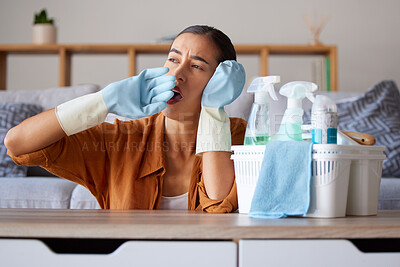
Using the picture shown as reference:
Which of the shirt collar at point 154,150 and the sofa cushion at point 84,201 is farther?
the sofa cushion at point 84,201

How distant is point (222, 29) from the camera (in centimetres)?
326

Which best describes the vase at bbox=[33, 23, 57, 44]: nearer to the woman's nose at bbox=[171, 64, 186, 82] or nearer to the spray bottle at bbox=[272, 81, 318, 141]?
the woman's nose at bbox=[171, 64, 186, 82]

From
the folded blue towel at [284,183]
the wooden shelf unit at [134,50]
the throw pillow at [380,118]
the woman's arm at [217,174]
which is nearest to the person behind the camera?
the folded blue towel at [284,183]

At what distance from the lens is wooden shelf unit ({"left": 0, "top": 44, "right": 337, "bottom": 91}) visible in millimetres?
2891

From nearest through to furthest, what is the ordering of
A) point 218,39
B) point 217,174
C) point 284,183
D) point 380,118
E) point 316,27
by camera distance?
point 284,183, point 217,174, point 218,39, point 380,118, point 316,27

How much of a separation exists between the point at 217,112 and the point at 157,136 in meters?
0.27

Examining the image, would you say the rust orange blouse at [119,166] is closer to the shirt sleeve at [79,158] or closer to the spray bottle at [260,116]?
the shirt sleeve at [79,158]

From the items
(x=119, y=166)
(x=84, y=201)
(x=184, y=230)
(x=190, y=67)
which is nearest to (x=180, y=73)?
(x=190, y=67)

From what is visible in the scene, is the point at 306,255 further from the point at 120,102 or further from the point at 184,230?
the point at 120,102

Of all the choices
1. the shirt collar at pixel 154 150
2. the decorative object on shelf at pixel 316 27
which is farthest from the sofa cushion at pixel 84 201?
the decorative object on shelf at pixel 316 27

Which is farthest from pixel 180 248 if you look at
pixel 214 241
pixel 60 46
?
pixel 60 46

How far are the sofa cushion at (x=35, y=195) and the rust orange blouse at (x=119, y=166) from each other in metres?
0.53

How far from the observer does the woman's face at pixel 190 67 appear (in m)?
1.22

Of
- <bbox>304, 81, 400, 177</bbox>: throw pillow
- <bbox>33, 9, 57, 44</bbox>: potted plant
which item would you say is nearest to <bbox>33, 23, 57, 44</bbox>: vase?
<bbox>33, 9, 57, 44</bbox>: potted plant
